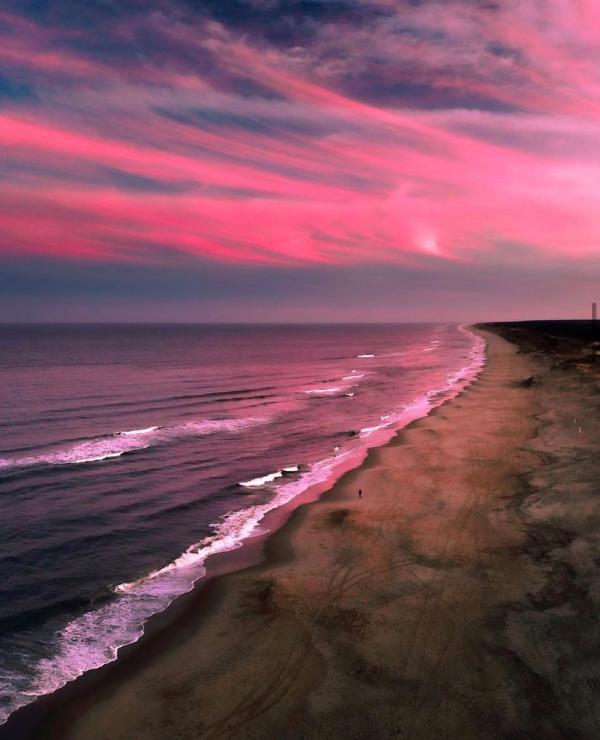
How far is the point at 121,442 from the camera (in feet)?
122

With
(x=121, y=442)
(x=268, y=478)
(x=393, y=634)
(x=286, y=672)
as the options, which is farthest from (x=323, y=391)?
(x=286, y=672)

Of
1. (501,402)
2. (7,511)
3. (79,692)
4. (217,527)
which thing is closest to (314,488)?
(217,527)

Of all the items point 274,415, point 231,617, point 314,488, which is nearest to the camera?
point 231,617

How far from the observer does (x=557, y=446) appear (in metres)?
31.8

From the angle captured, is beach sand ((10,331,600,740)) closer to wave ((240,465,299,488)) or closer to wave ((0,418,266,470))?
wave ((240,465,299,488))

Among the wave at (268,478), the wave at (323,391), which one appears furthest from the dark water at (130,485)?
the wave at (323,391)

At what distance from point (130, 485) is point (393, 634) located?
18126mm

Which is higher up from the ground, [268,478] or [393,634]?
[268,478]

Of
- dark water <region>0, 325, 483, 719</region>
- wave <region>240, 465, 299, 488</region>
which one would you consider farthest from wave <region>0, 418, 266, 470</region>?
wave <region>240, 465, 299, 488</region>

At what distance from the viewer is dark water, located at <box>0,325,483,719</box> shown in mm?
15648

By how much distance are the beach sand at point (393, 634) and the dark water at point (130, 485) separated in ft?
6.71

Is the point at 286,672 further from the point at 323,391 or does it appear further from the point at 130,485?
the point at 323,391

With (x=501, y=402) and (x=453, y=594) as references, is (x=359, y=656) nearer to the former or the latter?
(x=453, y=594)

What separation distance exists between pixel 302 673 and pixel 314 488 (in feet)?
50.3
